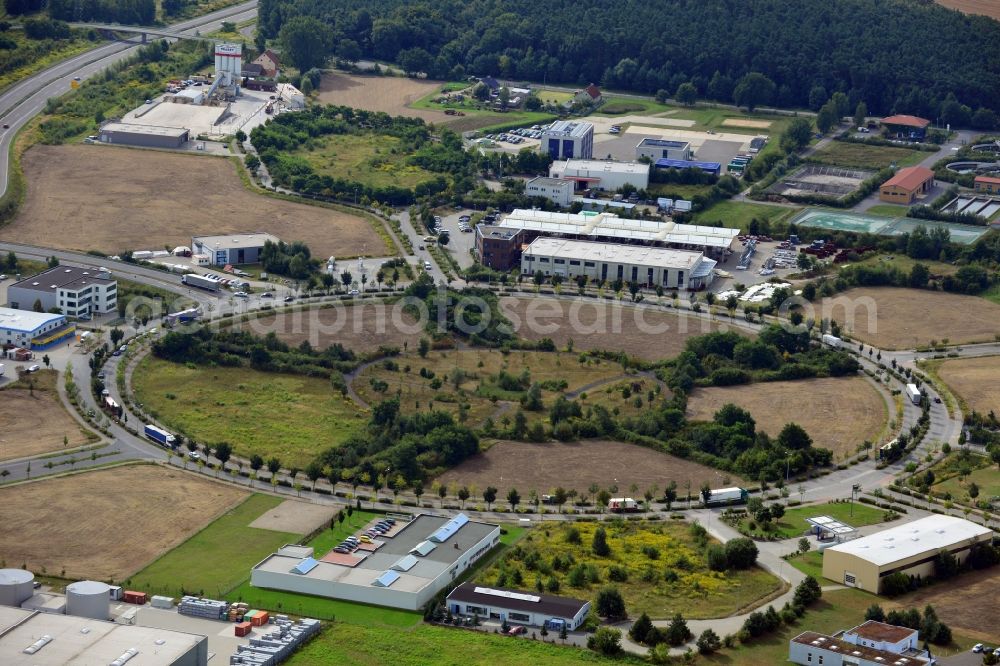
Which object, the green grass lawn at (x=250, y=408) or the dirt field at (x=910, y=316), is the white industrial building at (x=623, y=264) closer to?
the dirt field at (x=910, y=316)

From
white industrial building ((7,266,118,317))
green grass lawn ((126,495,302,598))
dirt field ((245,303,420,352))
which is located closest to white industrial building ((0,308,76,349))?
white industrial building ((7,266,118,317))

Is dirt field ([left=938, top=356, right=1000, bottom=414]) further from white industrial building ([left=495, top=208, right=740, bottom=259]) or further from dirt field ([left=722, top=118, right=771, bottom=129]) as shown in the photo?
dirt field ([left=722, top=118, right=771, bottom=129])

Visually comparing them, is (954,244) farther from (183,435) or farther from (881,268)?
(183,435)

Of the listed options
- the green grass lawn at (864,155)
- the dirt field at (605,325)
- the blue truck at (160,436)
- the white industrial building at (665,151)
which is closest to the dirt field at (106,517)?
the blue truck at (160,436)

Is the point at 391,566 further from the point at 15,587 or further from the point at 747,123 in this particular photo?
the point at 747,123

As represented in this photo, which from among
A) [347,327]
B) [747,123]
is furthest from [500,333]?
[747,123]

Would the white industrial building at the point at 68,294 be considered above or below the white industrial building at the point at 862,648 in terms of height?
above
